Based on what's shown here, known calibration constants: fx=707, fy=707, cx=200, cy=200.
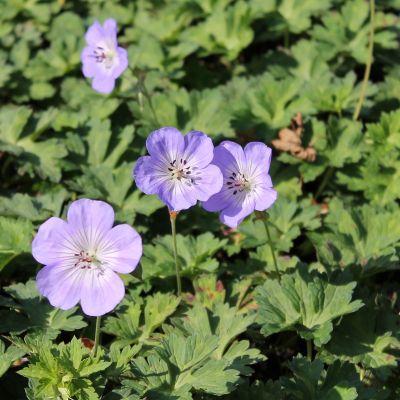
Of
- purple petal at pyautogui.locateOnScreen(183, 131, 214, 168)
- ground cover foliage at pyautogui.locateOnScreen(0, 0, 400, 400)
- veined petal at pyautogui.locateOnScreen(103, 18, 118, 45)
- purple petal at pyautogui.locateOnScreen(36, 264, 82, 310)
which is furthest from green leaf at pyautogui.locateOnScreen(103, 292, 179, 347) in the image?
veined petal at pyautogui.locateOnScreen(103, 18, 118, 45)

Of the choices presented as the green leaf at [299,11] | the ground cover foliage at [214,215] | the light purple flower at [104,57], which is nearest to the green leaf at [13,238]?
the ground cover foliage at [214,215]

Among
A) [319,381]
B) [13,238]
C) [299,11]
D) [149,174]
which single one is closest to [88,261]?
[149,174]

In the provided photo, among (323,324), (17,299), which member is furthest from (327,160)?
(17,299)

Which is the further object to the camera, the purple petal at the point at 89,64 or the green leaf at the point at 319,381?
the purple petal at the point at 89,64

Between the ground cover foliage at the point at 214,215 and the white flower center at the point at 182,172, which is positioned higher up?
the white flower center at the point at 182,172

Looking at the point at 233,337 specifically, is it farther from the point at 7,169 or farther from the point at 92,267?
the point at 7,169

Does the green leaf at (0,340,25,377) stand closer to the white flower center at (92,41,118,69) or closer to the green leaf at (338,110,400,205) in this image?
the white flower center at (92,41,118,69)

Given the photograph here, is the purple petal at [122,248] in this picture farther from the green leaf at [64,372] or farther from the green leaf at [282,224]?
the green leaf at [282,224]
